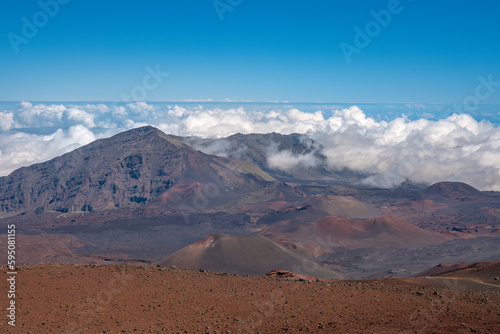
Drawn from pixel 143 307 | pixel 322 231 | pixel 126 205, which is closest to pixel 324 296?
pixel 143 307

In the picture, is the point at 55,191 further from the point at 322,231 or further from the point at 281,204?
the point at 322,231

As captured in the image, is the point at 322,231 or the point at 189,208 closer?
the point at 322,231

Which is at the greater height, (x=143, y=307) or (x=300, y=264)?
(x=143, y=307)

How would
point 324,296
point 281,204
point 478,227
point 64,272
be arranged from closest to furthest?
point 324,296 → point 64,272 → point 478,227 → point 281,204

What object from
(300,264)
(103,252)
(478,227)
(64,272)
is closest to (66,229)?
(103,252)

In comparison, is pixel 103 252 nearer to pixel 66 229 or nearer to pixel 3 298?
pixel 66 229

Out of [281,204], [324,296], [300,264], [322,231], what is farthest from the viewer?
[281,204]
